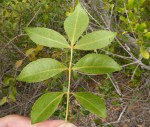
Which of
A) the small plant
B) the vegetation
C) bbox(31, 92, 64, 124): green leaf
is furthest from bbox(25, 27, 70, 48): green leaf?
the vegetation

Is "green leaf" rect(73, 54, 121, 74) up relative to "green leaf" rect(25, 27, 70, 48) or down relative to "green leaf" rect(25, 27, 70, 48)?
down

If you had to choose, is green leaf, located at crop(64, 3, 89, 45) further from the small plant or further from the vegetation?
the vegetation

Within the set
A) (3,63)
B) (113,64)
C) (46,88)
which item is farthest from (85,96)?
(46,88)

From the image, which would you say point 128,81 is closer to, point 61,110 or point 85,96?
point 61,110

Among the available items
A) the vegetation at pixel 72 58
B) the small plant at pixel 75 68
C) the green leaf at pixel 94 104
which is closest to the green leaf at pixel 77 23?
the small plant at pixel 75 68

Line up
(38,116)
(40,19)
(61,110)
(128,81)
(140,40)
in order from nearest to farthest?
(38,116) < (140,40) < (61,110) < (40,19) < (128,81)
